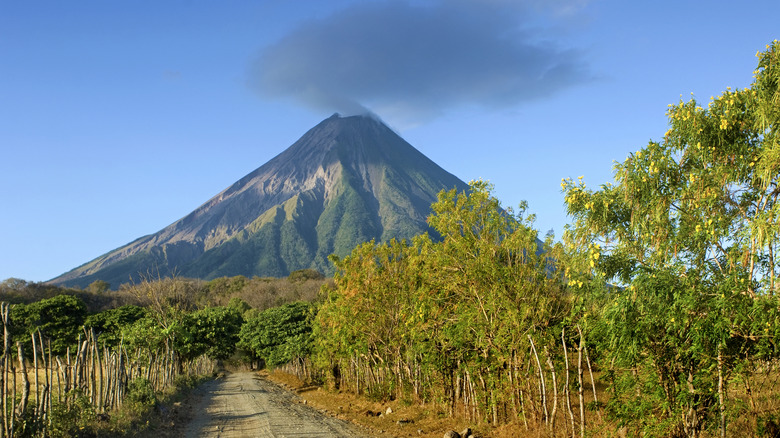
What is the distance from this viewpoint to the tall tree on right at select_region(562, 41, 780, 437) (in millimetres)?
7539

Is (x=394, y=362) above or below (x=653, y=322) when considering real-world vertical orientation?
below

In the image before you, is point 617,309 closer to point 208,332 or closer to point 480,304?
point 480,304

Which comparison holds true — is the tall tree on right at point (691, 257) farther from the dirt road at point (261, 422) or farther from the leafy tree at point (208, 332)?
the leafy tree at point (208, 332)

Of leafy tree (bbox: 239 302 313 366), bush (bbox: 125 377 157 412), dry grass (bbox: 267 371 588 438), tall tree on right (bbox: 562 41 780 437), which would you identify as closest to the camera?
tall tree on right (bbox: 562 41 780 437)

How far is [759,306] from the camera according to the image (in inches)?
272

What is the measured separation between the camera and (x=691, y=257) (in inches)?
361

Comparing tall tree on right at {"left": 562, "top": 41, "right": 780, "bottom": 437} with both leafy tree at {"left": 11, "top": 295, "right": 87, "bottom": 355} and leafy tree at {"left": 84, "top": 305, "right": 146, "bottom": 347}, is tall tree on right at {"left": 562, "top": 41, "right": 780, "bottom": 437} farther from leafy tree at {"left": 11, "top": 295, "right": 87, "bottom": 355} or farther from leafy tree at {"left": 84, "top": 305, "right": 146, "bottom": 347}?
leafy tree at {"left": 11, "top": 295, "right": 87, "bottom": 355}

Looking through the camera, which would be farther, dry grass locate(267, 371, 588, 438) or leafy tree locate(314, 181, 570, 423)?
dry grass locate(267, 371, 588, 438)

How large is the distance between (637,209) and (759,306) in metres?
3.36

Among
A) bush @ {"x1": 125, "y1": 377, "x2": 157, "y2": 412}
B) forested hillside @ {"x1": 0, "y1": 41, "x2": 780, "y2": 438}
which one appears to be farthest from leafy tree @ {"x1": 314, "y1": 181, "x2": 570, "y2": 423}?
bush @ {"x1": 125, "y1": 377, "x2": 157, "y2": 412}

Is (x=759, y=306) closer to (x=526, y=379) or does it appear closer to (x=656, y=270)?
(x=656, y=270)

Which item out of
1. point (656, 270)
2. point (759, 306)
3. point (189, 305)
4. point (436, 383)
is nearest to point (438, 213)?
point (436, 383)

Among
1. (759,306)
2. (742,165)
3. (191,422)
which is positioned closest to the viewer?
(759,306)

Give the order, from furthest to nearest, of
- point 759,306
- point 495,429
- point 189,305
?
point 189,305, point 495,429, point 759,306
